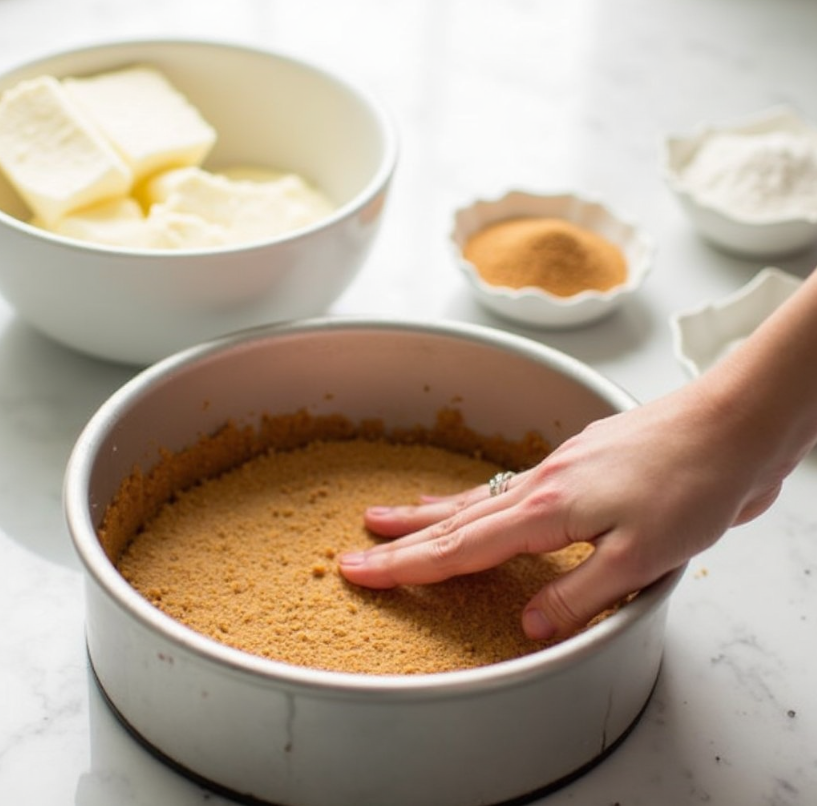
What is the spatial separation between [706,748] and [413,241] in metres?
0.69

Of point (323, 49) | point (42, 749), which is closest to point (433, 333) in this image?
point (42, 749)

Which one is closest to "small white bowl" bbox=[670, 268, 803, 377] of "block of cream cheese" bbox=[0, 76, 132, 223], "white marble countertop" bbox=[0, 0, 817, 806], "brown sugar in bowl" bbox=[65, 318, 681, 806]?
"white marble countertop" bbox=[0, 0, 817, 806]

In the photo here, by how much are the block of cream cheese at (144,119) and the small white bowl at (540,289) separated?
28cm

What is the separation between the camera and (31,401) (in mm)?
1125

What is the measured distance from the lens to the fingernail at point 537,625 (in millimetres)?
829

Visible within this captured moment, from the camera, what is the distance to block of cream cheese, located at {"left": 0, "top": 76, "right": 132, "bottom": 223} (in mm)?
1111

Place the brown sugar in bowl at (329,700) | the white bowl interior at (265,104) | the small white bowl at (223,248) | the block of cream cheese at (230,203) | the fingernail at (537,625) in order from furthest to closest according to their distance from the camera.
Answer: the white bowl interior at (265,104) → the block of cream cheese at (230,203) → the small white bowl at (223,248) → the fingernail at (537,625) → the brown sugar in bowl at (329,700)

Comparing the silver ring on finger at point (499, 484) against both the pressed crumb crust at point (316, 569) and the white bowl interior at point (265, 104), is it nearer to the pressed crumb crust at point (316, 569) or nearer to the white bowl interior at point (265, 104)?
the pressed crumb crust at point (316, 569)

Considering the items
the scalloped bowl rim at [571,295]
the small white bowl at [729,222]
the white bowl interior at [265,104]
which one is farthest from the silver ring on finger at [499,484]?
the small white bowl at [729,222]

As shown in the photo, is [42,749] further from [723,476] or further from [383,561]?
A: [723,476]

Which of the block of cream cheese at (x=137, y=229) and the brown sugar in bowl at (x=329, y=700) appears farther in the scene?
the block of cream cheese at (x=137, y=229)

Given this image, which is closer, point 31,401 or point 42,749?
point 42,749

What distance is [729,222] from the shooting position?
1327mm

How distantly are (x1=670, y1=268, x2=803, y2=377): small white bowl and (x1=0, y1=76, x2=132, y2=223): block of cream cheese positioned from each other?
545 millimetres
